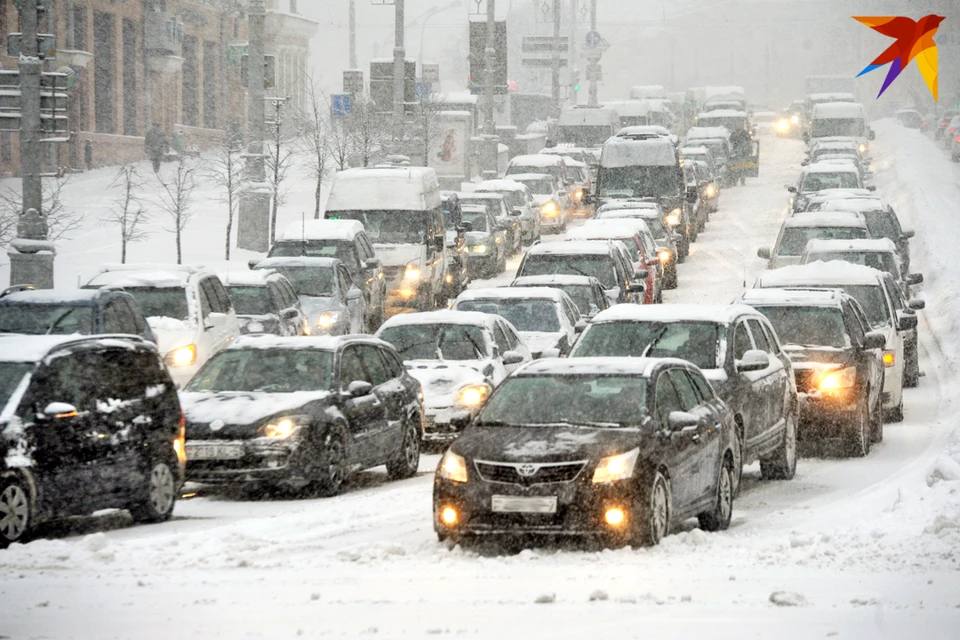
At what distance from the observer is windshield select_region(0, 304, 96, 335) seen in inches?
624

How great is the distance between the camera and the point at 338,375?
14.9 metres

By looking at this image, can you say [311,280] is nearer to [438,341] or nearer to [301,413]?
[438,341]

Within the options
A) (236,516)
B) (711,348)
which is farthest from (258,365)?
(711,348)

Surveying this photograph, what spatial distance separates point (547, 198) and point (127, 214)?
12739 millimetres

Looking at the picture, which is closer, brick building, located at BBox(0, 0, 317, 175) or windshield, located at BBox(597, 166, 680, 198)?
windshield, located at BBox(597, 166, 680, 198)

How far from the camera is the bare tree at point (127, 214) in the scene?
114 ft

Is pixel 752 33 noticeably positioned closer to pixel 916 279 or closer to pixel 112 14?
pixel 112 14

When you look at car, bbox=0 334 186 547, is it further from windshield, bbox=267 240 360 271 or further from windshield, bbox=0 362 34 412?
windshield, bbox=267 240 360 271

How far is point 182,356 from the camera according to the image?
1931cm

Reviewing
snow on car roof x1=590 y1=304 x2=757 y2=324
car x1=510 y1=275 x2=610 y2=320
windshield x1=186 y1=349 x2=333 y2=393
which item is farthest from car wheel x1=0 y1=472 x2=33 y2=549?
car x1=510 y1=275 x2=610 y2=320

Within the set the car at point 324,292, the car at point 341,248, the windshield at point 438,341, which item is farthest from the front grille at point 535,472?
the car at point 341,248

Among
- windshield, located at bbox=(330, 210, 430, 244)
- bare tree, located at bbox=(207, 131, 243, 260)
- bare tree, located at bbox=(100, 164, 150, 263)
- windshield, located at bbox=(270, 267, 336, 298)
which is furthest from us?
bare tree, located at bbox=(207, 131, 243, 260)

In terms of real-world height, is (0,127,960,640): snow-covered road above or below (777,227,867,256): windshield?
below

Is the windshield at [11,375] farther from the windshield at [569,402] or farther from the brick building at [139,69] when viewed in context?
the brick building at [139,69]
